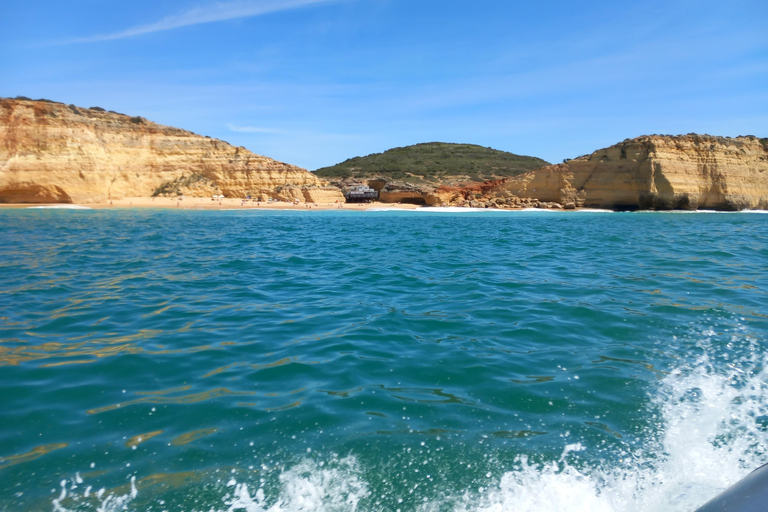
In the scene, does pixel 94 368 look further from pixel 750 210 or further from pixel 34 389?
pixel 750 210

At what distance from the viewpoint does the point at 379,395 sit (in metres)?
4.24

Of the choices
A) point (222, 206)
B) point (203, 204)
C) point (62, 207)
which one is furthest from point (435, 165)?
point (62, 207)

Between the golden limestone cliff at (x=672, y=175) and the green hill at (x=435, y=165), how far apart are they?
21.6m

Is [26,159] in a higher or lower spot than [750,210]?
higher

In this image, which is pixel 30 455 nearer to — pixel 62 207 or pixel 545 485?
pixel 545 485

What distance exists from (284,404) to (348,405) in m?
0.54

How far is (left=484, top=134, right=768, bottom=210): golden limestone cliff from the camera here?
1868 inches

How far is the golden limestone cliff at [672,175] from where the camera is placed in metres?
47.4

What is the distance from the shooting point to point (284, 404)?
406cm

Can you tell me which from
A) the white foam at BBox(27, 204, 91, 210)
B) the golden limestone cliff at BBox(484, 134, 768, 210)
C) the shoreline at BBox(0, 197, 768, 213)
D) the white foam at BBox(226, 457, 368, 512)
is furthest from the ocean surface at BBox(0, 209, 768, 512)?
the golden limestone cliff at BBox(484, 134, 768, 210)

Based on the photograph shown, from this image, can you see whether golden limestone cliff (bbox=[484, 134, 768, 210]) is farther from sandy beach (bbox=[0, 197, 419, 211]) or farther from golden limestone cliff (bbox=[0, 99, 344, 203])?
golden limestone cliff (bbox=[0, 99, 344, 203])

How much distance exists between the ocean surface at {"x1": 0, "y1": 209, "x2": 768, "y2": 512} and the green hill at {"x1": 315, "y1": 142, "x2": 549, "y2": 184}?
61.2 meters

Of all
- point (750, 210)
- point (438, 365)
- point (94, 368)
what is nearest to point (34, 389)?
point (94, 368)

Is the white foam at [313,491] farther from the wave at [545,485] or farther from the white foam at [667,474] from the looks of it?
the white foam at [667,474]
